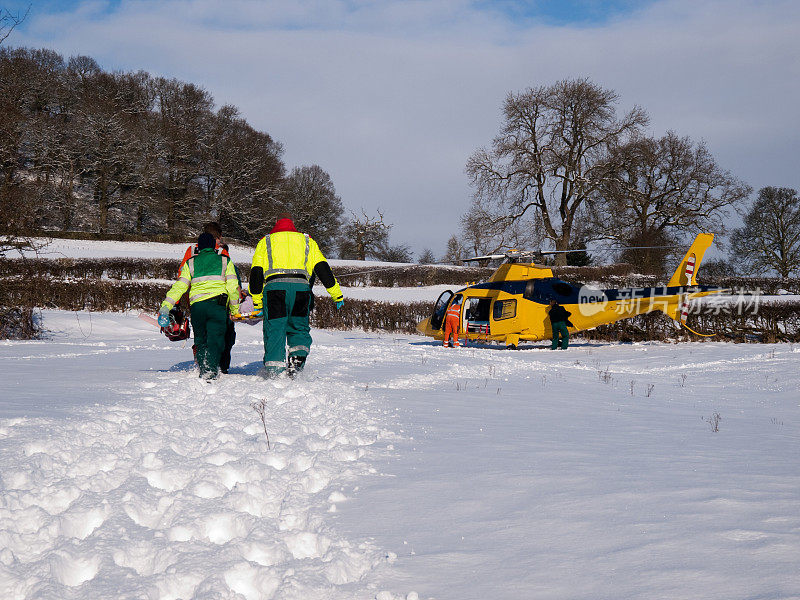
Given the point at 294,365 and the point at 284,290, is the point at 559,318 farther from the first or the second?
the point at 284,290

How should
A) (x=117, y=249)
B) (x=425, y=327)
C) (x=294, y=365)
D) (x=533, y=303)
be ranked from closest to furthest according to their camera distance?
1. (x=294, y=365)
2. (x=533, y=303)
3. (x=425, y=327)
4. (x=117, y=249)

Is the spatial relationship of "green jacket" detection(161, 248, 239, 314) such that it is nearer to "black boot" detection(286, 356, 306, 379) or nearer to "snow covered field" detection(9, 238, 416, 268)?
"black boot" detection(286, 356, 306, 379)

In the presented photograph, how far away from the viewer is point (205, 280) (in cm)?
710

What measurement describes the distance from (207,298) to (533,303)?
37.0ft

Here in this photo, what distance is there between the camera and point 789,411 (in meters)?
6.52

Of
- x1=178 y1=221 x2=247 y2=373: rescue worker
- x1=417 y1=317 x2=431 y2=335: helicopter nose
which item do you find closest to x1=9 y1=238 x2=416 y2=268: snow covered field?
x1=417 y1=317 x2=431 y2=335: helicopter nose

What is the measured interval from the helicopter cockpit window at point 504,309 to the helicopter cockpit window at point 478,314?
0.18m

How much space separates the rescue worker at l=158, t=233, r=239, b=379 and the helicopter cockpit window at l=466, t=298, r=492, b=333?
10.4 m

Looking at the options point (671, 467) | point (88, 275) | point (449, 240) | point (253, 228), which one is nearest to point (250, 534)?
point (671, 467)

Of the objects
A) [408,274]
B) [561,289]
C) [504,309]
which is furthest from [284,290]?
[408,274]

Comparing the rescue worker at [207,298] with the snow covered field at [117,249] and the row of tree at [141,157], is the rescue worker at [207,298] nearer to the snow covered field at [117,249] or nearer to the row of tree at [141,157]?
the snow covered field at [117,249]

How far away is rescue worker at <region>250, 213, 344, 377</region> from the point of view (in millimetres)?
7152

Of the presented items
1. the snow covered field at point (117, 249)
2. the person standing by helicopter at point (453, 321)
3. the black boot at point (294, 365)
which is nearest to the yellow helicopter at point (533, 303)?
the person standing by helicopter at point (453, 321)

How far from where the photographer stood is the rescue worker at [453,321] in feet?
54.6
